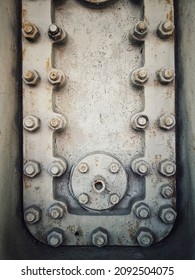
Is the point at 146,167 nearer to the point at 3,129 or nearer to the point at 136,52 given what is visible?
the point at 136,52

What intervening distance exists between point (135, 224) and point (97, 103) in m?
0.68

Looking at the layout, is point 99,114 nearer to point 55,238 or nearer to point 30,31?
point 30,31

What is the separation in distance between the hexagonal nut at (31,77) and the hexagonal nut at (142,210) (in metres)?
0.83

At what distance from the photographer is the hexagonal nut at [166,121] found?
1.33 metres

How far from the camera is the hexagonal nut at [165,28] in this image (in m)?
1.29

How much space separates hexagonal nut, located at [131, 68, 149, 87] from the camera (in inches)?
51.1

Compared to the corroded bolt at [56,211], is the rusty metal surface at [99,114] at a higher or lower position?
higher

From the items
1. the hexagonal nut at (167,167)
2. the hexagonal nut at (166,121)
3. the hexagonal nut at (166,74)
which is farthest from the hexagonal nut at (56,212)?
the hexagonal nut at (166,74)

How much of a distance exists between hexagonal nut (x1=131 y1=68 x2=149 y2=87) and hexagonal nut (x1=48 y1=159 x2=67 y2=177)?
0.57 metres

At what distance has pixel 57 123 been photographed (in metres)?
1.32

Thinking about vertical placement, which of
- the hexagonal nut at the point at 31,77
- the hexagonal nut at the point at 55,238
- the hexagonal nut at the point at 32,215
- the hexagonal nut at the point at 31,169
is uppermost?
the hexagonal nut at the point at 31,77

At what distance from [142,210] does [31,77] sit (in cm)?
88

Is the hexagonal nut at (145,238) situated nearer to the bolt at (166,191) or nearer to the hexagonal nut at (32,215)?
the bolt at (166,191)

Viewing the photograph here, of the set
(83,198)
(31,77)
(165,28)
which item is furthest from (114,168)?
(165,28)
